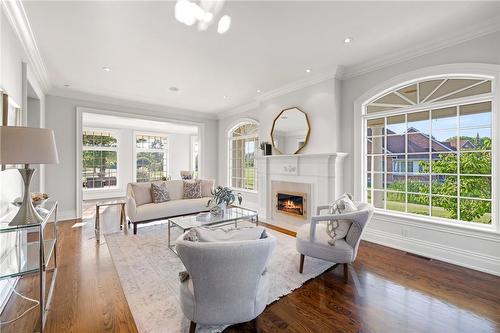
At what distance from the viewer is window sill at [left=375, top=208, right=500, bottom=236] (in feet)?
8.95

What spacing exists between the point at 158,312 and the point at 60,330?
27.7 inches

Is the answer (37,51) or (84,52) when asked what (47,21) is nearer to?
(84,52)

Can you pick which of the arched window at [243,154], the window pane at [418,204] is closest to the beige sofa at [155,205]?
the arched window at [243,154]

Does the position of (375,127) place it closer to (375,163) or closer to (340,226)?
(375,163)

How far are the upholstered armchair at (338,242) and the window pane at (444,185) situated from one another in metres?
1.47

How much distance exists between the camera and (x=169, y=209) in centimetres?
447

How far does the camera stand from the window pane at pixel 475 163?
9.25 feet

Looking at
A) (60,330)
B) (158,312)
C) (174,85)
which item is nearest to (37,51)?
(174,85)

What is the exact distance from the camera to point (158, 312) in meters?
1.95

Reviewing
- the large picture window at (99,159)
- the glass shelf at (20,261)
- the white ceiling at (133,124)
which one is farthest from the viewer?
the large picture window at (99,159)

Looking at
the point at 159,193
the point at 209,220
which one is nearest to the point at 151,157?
the point at 159,193

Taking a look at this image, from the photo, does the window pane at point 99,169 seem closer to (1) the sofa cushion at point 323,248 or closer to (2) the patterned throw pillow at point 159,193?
(2) the patterned throw pillow at point 159,193

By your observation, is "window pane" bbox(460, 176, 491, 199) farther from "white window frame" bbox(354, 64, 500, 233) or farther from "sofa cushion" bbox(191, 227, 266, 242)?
"sofa cushion" bbox(191, 227, 266, 242)

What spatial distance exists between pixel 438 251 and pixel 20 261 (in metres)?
4.50
